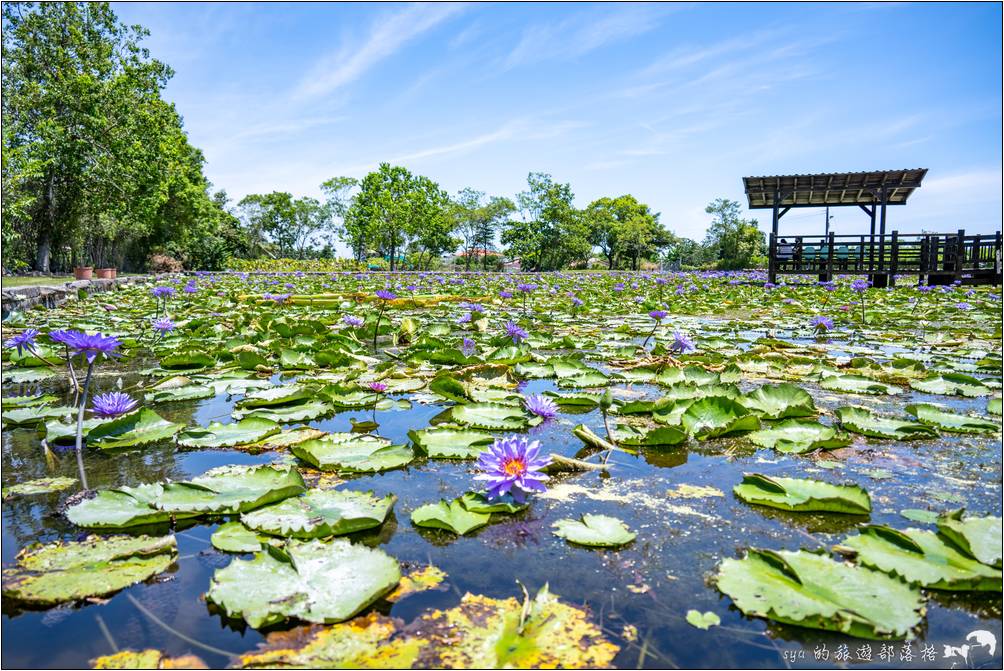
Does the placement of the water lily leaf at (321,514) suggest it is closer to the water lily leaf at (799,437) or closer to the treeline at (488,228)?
the water lily leaf at (799,437)

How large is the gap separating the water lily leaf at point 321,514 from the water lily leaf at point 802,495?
29.7 inches

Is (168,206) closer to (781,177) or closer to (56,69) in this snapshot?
(56,69)

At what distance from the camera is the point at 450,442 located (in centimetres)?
168

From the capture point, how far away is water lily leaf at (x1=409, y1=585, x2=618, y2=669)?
799 millimetres

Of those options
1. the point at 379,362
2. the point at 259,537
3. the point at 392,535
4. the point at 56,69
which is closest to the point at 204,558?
the point at 259,537

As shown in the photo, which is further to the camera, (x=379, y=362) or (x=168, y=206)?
(x=168, y=206)

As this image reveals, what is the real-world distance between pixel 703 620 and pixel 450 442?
92 centimetres

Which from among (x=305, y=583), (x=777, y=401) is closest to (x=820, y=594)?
(x=305, y=583)

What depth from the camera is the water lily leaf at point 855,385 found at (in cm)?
236

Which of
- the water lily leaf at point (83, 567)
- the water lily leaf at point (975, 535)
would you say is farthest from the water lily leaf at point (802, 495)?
the water lily leaf at point (83, 567)

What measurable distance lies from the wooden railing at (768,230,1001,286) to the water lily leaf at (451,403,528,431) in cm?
1140

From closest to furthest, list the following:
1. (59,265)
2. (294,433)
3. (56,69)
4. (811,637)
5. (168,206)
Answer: (811,637)
(294,433)
(56,69)
(59,265)
(168,206)

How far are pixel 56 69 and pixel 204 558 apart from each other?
18662mm

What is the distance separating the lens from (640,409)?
2027 millimetres
